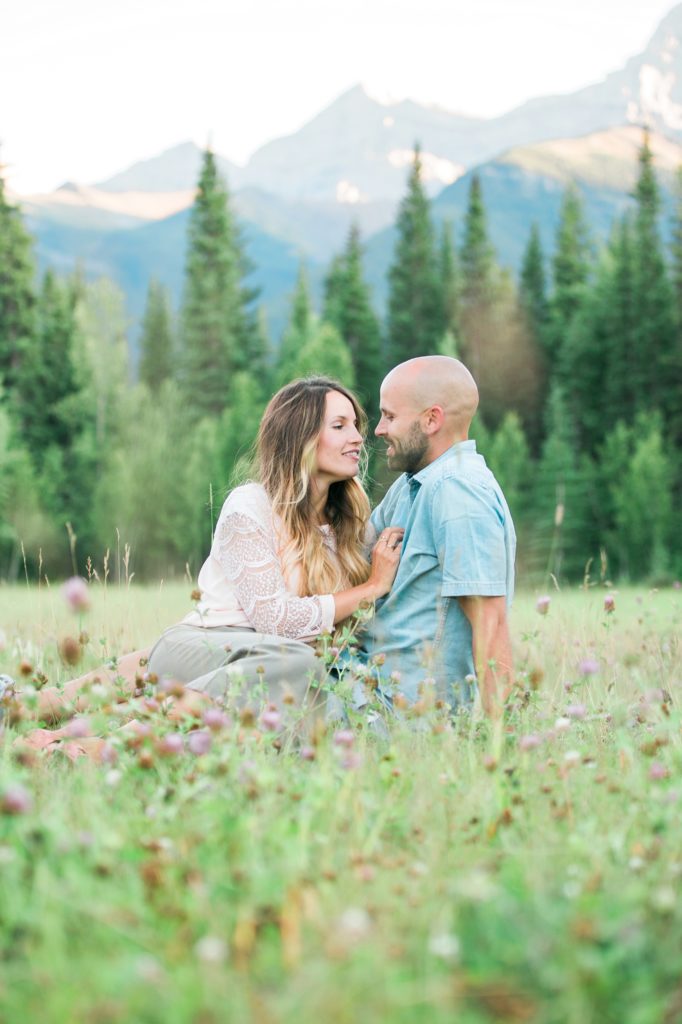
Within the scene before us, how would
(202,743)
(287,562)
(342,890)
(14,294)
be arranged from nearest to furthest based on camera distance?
(342,890) → (202,743) → (287,562) → (14,294)

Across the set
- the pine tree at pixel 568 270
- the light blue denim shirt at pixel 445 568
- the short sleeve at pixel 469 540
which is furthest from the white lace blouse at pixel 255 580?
the pine tree at pixel 568 270

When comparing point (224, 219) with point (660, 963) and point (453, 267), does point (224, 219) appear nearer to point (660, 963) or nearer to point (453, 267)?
point (453, 267)

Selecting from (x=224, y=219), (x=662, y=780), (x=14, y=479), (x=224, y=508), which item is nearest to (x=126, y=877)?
(x=662, y=780)

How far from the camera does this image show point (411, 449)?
462 centimetres

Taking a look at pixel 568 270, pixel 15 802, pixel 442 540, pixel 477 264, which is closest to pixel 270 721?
pixel 15 802

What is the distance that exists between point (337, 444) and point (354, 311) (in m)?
43.2

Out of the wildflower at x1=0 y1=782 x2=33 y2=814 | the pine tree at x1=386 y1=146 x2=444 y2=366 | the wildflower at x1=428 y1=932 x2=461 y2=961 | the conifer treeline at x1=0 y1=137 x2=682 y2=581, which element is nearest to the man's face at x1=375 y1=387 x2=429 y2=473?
the wildflower at x1=0 y1=782 x2=33 y2=814

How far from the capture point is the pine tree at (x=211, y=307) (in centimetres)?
4422

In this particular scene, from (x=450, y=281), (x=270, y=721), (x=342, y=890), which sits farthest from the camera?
(x=450, y=281)

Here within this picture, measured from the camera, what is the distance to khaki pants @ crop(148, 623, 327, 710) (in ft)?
13.7

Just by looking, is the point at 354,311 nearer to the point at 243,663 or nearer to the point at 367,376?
the point at 367,376

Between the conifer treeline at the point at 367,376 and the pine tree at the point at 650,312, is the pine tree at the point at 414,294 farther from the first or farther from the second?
the pine tree at the point at 650,312

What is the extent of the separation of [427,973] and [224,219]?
4551 cm

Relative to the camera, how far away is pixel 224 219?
4534 cm
